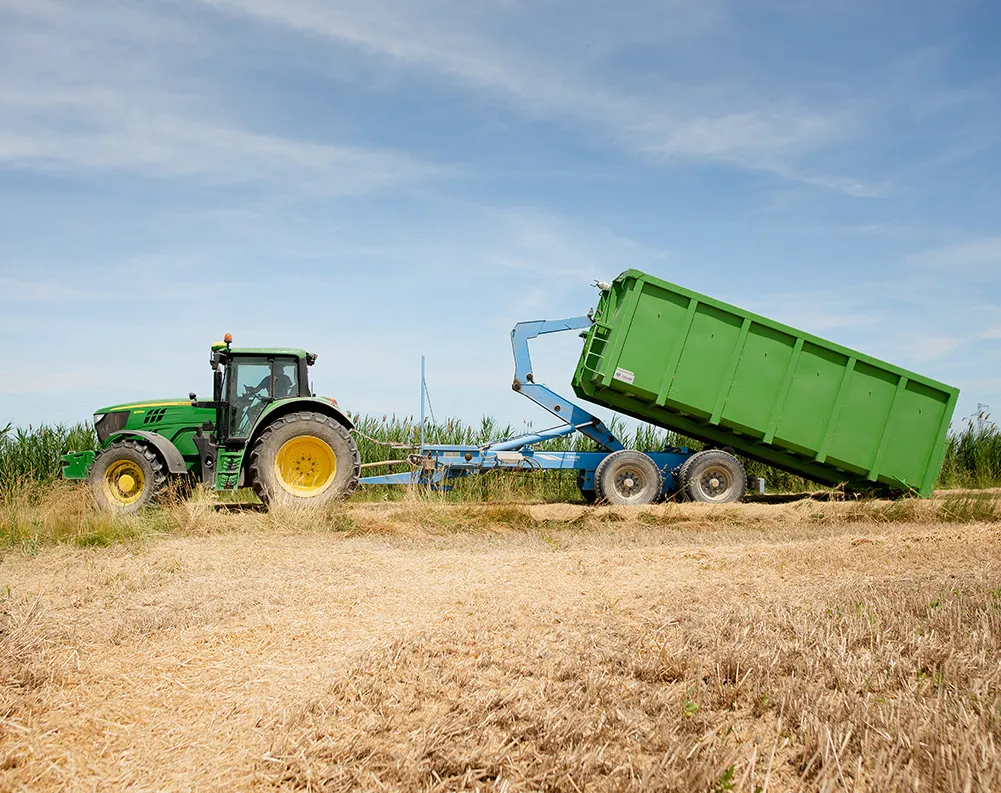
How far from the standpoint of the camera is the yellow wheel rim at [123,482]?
10.8 meters

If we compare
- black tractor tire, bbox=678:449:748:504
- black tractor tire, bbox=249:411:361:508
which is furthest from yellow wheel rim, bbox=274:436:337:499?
black tractor tire, bbox=678:449:748:504

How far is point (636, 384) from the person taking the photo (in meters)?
11.8

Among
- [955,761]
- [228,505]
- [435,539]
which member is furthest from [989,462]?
[955,761]

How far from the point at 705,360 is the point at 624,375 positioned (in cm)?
125

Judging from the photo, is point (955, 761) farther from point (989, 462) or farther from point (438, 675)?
point (989, 462)

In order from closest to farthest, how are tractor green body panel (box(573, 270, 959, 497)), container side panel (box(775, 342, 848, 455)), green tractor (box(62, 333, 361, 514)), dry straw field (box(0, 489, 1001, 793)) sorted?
1. dry straw field (box(0, 489, 1001, 793))
2. green tractor (box(62, 333, 361, 514))
3. tractor green body panel (box(573, 270, 959, 497))
4. container side panel (box(775, 342, 848, 455))

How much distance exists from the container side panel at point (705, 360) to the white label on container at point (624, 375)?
24.3 inches

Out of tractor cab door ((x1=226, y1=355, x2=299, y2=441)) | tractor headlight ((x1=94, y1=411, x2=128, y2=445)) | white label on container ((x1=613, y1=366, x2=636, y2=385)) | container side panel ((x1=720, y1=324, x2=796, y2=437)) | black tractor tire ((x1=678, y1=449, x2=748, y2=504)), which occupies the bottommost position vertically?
tractor headlight ((x1=94, y1=411, x2=128, y2=445))

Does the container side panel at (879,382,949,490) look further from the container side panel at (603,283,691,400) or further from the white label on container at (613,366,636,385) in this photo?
the white label on container at (613,366,636,385)

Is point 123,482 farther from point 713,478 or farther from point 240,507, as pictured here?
point 713,478

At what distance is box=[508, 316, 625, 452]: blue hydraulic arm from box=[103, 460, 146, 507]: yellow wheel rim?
5.57 metres

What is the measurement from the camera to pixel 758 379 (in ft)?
39.7

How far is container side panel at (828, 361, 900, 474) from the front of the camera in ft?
40.5

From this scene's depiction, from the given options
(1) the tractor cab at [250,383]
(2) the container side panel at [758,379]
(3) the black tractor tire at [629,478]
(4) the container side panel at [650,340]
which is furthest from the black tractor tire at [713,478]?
(1) the tractor cab at [250,383]
